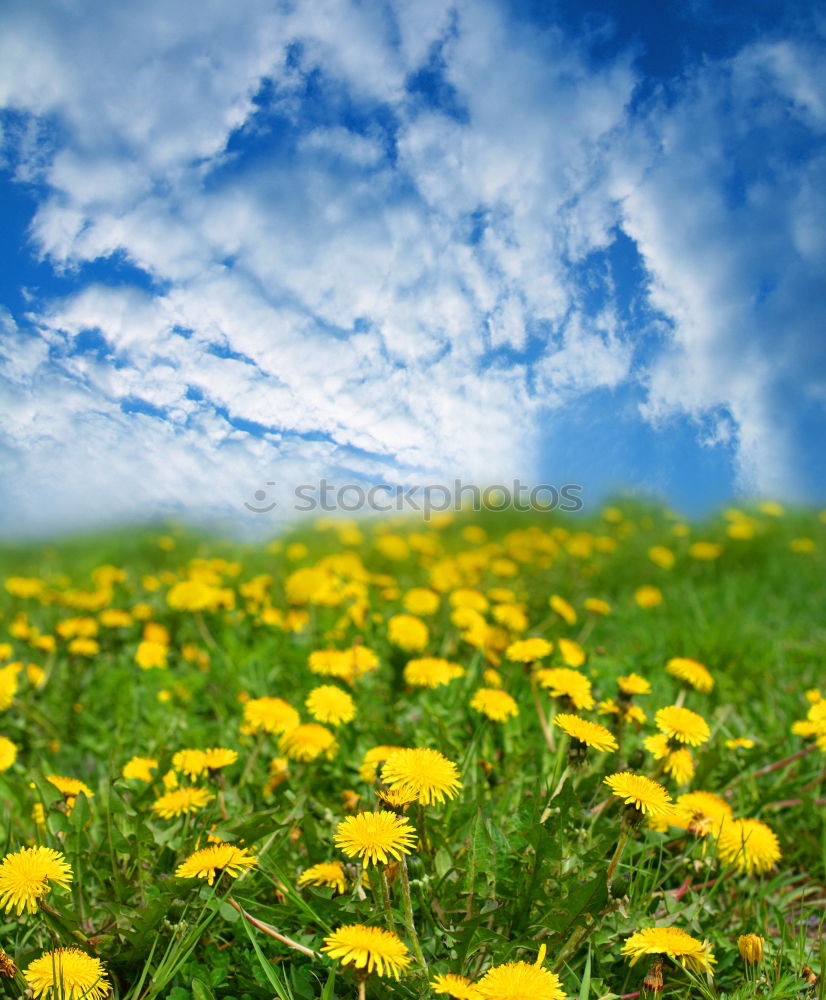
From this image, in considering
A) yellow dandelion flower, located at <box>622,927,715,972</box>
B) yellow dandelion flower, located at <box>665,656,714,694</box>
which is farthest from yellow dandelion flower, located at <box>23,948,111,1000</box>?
yellow dandelion flower, located at <box>665,656,714,694</box>

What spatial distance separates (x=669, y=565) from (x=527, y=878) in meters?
3.52

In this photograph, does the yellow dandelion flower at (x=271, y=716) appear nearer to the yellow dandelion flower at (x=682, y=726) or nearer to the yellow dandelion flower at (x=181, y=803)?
the yellow dandelion flower at (x=181, y=803)

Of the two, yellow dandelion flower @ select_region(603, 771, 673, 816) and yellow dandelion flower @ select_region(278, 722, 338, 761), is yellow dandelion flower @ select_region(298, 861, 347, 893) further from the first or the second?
yellow dandelion flower @ select_region(603, 771, 673, 816)

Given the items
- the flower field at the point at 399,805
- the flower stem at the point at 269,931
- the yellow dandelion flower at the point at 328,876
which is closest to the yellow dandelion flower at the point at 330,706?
the flower field at the point at 399,805

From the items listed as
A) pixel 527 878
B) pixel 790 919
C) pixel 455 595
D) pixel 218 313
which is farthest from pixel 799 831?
pixel 218 313

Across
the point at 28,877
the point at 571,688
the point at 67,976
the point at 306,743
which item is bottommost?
the point at 67,976

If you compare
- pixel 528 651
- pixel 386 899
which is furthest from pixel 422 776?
pixel 528 651

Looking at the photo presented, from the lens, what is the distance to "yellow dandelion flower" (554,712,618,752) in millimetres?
1271

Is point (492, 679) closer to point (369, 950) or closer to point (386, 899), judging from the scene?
point (386, 899)

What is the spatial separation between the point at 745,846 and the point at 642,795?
475mm

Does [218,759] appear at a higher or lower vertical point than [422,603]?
lower

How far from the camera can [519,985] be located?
971 millimetres

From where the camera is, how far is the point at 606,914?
129 centimetres

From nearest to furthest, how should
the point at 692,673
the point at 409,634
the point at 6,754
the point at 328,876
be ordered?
the point at 328,876 → the point at 6,754 → the point at 692,673 → the point at 409,634
